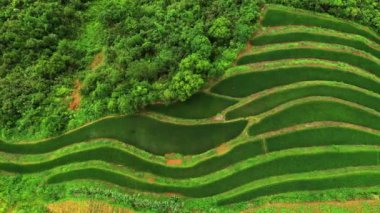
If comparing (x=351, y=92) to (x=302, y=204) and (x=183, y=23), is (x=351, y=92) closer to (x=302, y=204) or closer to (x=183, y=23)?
(x=302, y=204)

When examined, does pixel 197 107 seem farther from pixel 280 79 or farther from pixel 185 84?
pixel 280 79

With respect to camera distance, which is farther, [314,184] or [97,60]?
[97,60]

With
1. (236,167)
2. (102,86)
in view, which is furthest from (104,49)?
(236,167)

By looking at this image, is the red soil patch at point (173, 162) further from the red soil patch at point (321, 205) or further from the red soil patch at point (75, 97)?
the red soil patch at point (75, 97)

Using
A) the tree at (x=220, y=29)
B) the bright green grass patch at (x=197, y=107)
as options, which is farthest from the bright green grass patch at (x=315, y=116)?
the tree at (x=220, y=29)

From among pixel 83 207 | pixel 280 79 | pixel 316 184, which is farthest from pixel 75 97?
pixel 316 184

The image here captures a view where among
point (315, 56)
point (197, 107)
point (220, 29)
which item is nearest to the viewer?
point (197, 107)

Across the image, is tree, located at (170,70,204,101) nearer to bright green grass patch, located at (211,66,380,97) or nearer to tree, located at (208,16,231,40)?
bright green grass patch, located at (211,66,380,97)
